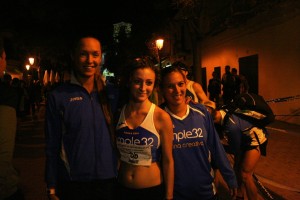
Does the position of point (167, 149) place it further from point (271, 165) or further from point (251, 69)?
→ point (251, 69)

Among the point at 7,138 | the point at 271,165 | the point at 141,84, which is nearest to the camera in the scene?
the point at 7,138

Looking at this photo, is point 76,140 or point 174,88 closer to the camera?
point 76,140

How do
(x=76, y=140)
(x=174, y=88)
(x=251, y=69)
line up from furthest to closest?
(x=251, y=69) < (x=174, y=88) < (x=76, y=140)

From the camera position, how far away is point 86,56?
275cm

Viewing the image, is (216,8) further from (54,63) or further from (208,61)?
(54,63)

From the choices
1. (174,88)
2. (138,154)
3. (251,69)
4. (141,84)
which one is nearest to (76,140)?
(138,154)

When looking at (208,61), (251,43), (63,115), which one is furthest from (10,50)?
(63,115)

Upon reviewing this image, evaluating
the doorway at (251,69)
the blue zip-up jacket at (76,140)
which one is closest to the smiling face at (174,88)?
the blue zip-up jacket at (76,140)

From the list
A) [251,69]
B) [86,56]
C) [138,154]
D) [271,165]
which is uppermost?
[251,69]

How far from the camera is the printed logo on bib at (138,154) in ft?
8.60

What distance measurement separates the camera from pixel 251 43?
1459cm

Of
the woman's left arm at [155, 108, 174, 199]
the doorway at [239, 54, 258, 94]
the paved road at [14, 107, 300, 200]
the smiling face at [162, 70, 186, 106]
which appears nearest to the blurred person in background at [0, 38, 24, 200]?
the woman's left arm at [155, 108, 174, 199]

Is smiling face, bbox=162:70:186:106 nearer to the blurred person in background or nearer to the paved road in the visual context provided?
the blurred person in background

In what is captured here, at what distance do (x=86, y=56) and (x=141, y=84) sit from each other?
520mm
